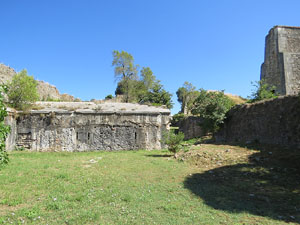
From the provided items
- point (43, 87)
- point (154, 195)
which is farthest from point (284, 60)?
point (43, 87)

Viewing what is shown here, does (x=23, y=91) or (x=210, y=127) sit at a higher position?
(x=23, y=91)

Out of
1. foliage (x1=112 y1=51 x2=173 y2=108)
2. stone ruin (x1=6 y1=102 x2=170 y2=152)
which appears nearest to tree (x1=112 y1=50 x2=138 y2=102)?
foliage (x1=112 y1=51 x2=173 y2=108)

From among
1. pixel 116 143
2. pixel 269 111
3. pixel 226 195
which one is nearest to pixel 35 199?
pixel 226 195

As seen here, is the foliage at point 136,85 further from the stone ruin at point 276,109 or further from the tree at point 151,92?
the stone ruin at point 276,109

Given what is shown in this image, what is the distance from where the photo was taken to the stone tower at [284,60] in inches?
666

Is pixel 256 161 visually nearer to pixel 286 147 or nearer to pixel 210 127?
pixel 286 147

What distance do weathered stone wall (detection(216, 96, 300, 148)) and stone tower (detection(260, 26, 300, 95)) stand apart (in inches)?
267

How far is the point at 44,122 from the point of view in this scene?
12.9 meters

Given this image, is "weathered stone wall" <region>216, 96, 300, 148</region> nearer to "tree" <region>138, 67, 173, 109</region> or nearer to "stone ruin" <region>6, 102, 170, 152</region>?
"stone ruin" <region>6, 102, 170, 152</region>

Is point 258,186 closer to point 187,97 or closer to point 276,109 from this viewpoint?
point 276,109

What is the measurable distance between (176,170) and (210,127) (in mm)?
8837

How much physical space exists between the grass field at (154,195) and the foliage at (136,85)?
25.7 metres

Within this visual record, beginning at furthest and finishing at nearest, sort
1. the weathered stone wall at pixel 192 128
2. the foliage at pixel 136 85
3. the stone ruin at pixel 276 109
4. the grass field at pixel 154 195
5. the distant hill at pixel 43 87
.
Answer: the foliage at pixel 136 85 → the weathered stone wall at pixel 192 128 → the distant hill at pixel 43 87 → the stone ruin at pixel 276 109 → the grass field at pixel 154 195

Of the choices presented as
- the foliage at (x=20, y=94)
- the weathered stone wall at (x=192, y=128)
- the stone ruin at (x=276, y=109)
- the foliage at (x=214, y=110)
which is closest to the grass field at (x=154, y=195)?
the stone ruin at (x=276, y=109)
